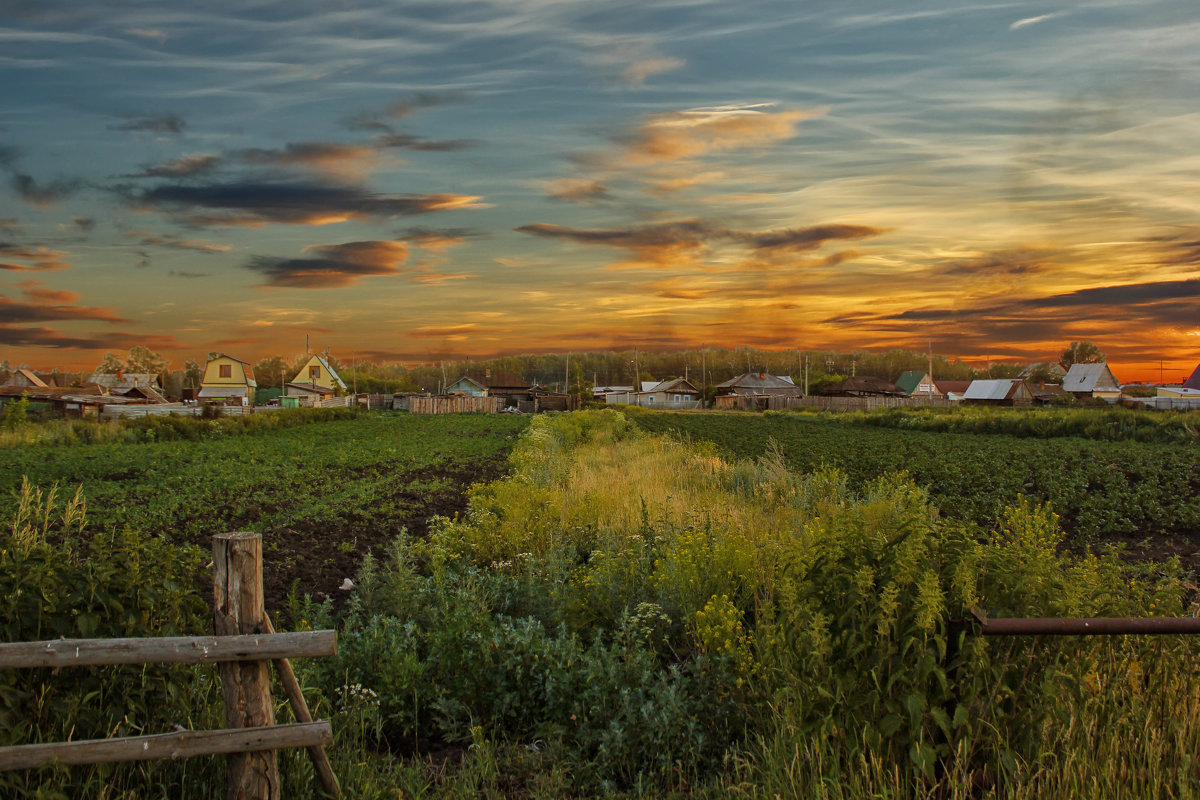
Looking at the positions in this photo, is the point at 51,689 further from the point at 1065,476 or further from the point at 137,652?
the point at 1065,476

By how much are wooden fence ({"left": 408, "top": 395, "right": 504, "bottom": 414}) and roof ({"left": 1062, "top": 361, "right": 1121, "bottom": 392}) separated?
72.6 metres

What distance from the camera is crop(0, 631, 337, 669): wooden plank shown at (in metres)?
3.93

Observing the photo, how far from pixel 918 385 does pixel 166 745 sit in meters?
120

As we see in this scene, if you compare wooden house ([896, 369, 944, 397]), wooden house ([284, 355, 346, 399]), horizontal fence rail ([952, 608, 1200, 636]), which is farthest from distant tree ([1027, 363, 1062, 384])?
horizontal fence rail ([952, 608, 1200, 636])

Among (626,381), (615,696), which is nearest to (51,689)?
(615,696)

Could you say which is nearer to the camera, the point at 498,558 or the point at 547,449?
the point at 498,558

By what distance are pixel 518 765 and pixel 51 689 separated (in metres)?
2.85

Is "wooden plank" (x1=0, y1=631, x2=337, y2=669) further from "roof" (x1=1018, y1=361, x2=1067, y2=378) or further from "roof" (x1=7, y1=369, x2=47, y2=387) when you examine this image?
"roof" (x1=1018, y1=361, x2=1067, y2=378)

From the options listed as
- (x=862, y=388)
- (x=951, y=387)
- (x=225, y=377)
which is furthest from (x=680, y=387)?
(x=225, y=377)

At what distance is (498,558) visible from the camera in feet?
33.3

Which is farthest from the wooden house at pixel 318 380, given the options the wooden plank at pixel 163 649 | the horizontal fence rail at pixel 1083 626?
the horizontal fence rail at pixel 1083 626


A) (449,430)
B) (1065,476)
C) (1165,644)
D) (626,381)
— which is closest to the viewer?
(1165,644)

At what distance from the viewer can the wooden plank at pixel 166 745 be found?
3830 millimetres

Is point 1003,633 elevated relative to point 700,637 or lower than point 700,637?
elevated
